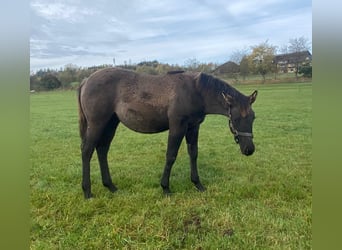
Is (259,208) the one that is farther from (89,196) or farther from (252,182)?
(89,196)

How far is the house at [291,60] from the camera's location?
2.47m

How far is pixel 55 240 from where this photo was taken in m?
2.67

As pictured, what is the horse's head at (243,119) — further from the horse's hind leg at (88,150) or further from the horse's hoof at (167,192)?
the horse's hind leg at (88,150)

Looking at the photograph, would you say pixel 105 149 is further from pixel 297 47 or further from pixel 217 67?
pixel 297 47

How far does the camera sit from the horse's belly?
3658 millimetres

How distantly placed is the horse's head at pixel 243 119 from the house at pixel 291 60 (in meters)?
0.55

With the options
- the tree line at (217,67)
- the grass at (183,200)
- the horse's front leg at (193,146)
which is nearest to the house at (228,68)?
the tree line at (217,67)

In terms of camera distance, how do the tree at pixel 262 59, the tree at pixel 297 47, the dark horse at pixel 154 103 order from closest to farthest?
the tree at pixel 297 47, the tree at pixel 262 59, the dark horse at pixel 154 103

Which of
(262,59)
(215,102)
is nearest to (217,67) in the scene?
(215,102)

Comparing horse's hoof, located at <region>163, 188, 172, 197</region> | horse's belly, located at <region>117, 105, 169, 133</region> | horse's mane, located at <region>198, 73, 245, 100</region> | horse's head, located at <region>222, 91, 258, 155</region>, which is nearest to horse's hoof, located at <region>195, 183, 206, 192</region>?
horse's hoof, located at <region>163, 188, 172, 197</region>

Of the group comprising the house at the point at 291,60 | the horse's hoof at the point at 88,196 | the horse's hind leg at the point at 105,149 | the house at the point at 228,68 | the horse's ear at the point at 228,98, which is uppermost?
the house at the point at 228,68

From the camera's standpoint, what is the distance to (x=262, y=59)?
3.39m
